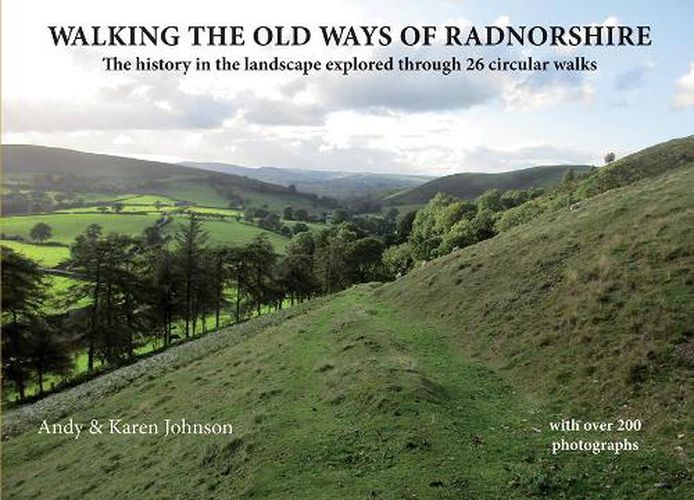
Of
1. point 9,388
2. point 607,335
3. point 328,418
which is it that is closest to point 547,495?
point 328,418

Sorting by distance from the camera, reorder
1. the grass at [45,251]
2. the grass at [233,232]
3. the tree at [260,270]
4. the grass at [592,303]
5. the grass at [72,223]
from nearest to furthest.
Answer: the grass at [592,303] → the tree at [260,270] → the grass at [45,251] → the grass at [72,223] → the grass at [233,232]

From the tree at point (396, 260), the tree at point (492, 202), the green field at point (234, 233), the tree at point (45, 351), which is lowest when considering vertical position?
the tree at point (45, 351)

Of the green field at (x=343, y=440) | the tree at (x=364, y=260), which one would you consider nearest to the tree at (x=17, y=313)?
the green field at (x=343, y=440)

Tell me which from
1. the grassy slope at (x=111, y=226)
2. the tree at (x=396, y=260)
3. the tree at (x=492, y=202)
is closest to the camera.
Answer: the tree at (x=396, y=260)

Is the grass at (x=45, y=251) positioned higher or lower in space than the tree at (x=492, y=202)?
lower

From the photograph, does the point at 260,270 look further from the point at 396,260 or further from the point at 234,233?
the point at 234,233

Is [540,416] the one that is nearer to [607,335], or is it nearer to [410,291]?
[607,335]

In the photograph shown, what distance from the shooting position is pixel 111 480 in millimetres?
22828

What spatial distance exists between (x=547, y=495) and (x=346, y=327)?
2054cm

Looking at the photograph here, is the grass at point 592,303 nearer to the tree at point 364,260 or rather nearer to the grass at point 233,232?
the tree at point 364,260

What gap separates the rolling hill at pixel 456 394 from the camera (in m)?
17.7

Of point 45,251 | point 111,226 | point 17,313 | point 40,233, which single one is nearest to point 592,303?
point 17,313

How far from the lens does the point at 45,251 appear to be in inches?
4946

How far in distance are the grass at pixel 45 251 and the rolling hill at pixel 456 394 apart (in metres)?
82.1
